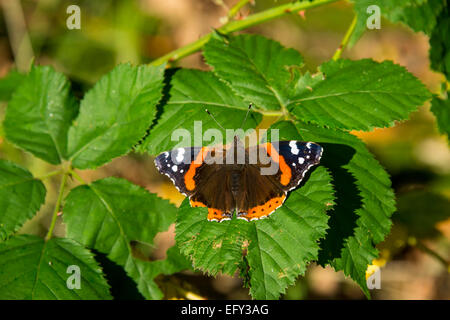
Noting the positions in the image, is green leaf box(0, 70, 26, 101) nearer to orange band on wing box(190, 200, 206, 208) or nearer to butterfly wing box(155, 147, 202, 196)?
butterfly wing box(155, 147, 202, 196)

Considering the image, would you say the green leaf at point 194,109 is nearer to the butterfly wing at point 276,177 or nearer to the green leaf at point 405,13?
the butterfly wing at point 276,177

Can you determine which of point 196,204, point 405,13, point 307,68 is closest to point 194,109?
point 196,204

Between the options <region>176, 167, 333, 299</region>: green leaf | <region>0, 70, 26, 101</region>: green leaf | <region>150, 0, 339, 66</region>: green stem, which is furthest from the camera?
<region>0, 70, 26, 101</region>: green leaf

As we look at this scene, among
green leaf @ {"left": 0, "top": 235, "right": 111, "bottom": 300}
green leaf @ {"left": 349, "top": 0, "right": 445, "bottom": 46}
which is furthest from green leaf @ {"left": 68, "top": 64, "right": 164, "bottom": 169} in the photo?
green leaf @ {"left": 349, "top": 0, "right": 445, "bottom": 46}

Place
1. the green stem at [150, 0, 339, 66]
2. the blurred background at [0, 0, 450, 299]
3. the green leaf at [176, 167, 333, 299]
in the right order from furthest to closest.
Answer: the blurred background at [0, 0, 450, 299], the green stem at [150, 0, 339, 66], the green leaf at [176, 167, 333, 299]

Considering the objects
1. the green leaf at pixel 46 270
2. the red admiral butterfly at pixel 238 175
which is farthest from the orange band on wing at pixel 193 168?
the green leaf at pixel 46 270

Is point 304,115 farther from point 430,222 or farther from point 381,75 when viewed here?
point 430,222
